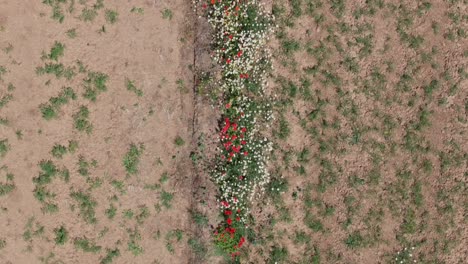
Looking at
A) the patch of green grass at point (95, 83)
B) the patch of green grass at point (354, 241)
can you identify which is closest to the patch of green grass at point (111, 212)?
the patch of green grass at point (95, 83)

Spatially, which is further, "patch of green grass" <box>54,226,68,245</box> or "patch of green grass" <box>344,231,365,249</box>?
"patch of green grass" <box>344,231,365,249</box>

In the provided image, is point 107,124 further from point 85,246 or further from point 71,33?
point 85,246

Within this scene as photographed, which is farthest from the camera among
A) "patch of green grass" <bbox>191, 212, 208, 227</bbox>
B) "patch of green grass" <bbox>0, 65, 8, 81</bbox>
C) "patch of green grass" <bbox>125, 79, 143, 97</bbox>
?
"patch of green grass" <bbox>125, 79, 143, 97</bbox>

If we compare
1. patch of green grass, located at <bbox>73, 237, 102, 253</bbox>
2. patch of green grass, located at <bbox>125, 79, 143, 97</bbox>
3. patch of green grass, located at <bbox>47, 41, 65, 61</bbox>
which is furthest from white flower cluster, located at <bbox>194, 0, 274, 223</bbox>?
patch of green grass, located at <bbox>47, 41, 65, 61</bbox>

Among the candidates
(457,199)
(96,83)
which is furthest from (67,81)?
(457,199)

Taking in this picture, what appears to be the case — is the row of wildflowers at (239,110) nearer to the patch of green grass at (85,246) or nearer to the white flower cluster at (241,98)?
the white flower cluster at (241,98)

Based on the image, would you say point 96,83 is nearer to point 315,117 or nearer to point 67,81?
point 67,81

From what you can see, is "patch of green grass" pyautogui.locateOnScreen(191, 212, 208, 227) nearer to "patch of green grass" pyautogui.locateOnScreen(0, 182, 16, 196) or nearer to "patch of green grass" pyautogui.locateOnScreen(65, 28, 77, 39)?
"patch of green grass" pyautogui.locateOnScreen(0, 182, 16, 196)
